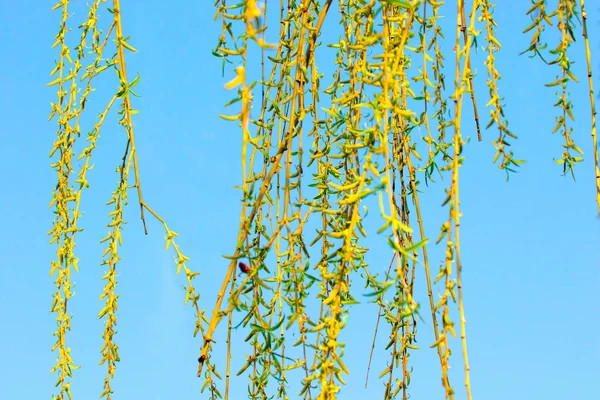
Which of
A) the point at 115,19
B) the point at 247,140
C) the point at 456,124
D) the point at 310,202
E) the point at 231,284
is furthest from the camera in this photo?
the point at 115,19

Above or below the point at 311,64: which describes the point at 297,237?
below

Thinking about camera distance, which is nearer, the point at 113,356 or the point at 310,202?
the point at 310,202

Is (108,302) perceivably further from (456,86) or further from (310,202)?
(456,86)

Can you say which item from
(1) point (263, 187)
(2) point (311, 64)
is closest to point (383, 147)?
(1) point (263, 187)

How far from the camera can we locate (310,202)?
1.09 m

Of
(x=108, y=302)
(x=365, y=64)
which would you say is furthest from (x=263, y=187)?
(x=108, y=302)

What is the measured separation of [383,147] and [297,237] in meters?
0.30

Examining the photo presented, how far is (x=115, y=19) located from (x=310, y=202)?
0.43 metres

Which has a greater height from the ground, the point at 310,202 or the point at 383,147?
the point at 310,202

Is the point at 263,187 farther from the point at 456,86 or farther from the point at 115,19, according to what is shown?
the point at 115,19

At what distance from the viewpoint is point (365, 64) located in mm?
1049

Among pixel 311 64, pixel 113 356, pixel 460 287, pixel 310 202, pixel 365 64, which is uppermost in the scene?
pixel 311 64

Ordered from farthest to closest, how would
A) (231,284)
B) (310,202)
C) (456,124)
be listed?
(310,202)
(231,284)
(456,124)

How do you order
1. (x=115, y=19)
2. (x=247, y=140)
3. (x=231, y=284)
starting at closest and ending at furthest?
(x=247, y=140) → (x=231, y=284) → (x=115, y=19)
